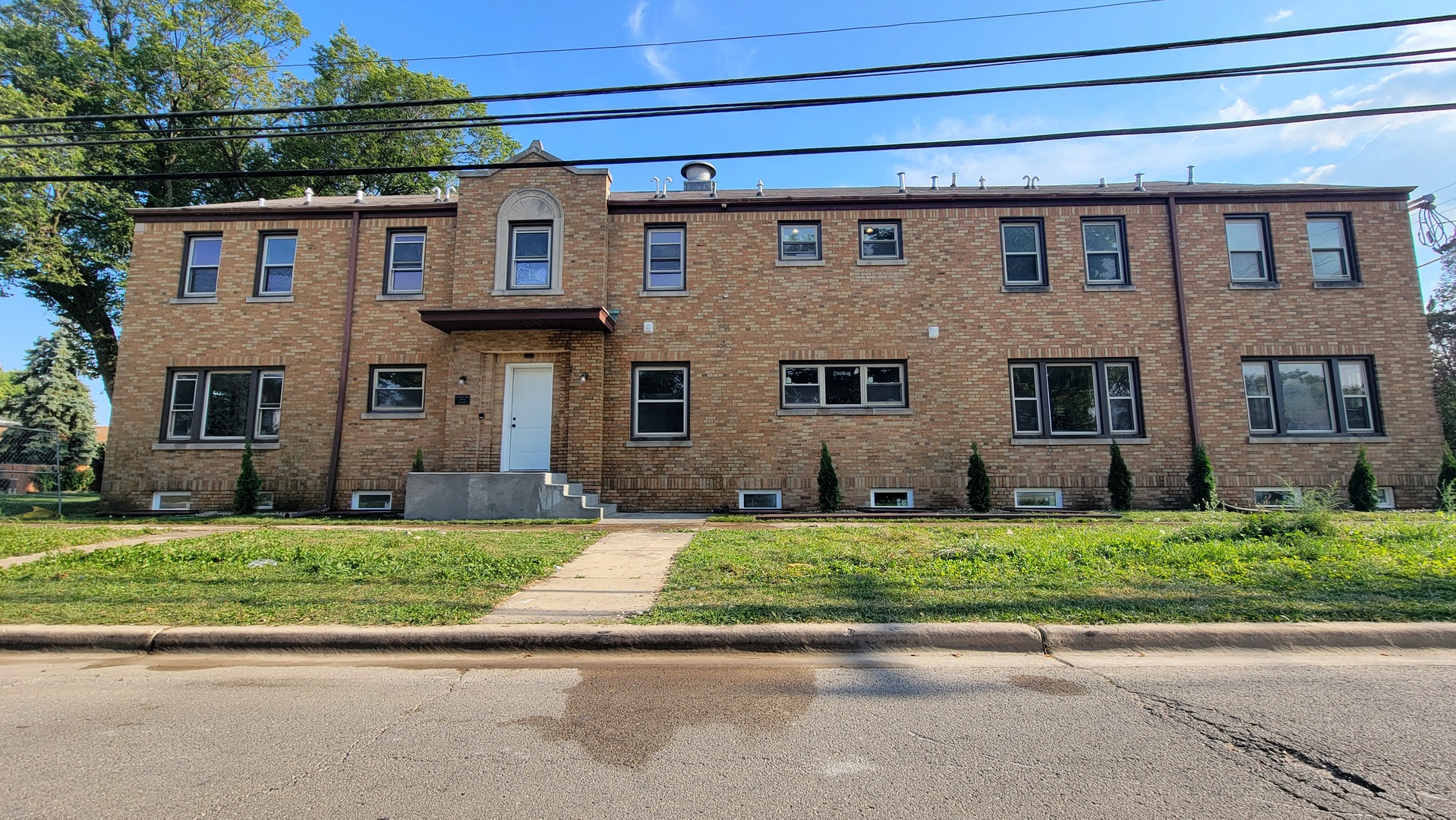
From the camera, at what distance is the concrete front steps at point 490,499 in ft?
39.7

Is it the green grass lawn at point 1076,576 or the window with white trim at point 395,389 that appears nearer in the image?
the green grass lawn at point 1076,576

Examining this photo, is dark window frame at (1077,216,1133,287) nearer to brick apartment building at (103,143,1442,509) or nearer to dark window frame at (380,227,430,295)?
brick apartment building at (103,143,1442,509)

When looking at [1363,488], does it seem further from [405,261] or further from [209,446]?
[209,446]

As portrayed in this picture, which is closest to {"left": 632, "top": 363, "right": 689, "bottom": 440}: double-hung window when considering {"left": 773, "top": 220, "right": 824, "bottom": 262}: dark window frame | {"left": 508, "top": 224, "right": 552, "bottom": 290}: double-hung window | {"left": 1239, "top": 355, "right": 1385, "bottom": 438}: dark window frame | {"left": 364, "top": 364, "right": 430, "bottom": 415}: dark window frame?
{"left": 508, "top": 224, "right": 552, "bottom": 290}: double-hung window

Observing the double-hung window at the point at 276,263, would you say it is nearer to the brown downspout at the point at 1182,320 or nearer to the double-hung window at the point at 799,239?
the double-hung window at the point at 799,239

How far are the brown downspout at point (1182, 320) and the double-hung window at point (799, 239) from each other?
7580 mm

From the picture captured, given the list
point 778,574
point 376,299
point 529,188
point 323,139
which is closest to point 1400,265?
point 778,574

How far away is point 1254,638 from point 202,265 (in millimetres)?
19190

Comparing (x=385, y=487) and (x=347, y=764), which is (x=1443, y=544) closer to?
(x=347, y=764)

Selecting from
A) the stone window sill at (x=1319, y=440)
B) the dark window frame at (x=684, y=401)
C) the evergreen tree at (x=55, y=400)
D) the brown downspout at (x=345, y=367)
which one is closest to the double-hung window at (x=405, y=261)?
the brown downspout at (x=345, y=367)

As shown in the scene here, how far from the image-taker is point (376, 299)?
14.2 m

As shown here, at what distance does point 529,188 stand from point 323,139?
17.9 m

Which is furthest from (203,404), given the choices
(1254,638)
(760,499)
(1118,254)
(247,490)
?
(1118,254)

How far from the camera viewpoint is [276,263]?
14.7 m
